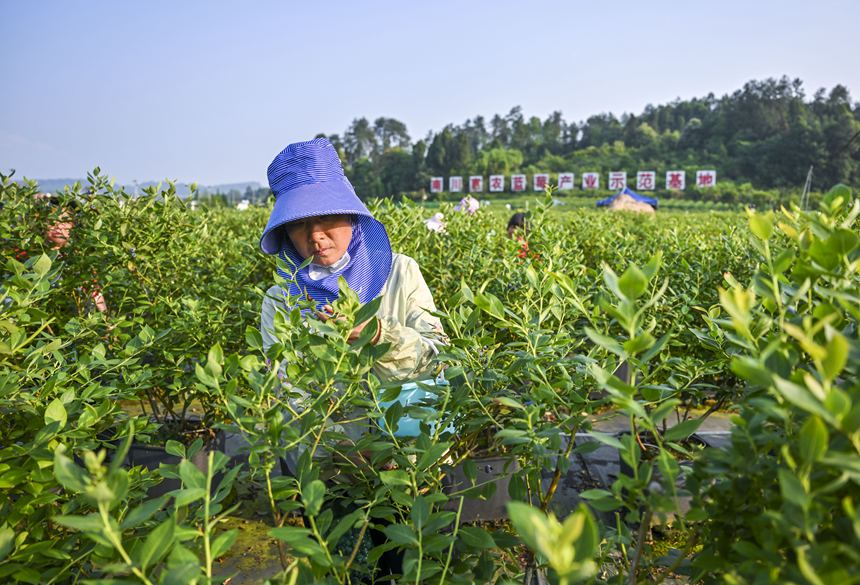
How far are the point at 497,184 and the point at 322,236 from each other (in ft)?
171

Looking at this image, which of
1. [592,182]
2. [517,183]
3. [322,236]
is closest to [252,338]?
[322,236]

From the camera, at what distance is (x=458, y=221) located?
3801 millimetres

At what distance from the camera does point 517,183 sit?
5312 cm

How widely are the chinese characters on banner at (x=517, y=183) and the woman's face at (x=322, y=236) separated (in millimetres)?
52059

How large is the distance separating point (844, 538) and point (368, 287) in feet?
5.30

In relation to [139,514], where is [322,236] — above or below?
above

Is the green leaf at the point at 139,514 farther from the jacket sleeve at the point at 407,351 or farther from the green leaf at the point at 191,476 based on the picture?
the jacket sleeve at the point at 407,351

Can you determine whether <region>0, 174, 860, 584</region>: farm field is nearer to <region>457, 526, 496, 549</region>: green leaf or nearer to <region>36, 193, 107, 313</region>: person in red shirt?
<region>457, 526, 496, 549</region>: green leaf

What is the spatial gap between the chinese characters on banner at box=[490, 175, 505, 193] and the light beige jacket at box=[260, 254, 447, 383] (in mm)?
A: 51595

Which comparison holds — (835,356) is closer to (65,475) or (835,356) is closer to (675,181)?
(65,475)

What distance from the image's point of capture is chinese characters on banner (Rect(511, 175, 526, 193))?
52.5 metres

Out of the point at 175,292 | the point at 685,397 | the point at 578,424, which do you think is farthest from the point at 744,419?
the point at 685,397

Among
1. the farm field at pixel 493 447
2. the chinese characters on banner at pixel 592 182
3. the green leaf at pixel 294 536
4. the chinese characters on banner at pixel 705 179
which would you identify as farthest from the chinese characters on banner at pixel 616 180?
the green leaf at pixel 294 536

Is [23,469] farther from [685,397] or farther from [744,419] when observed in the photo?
[685,397]
